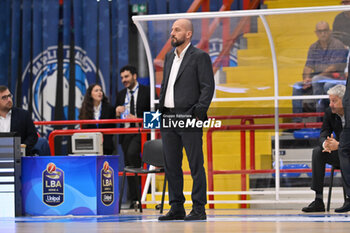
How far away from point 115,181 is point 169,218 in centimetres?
173

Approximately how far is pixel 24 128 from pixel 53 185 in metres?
0.88

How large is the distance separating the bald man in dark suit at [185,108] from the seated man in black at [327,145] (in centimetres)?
172

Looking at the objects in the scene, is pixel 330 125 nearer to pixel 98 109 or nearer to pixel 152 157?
pixel 152 157

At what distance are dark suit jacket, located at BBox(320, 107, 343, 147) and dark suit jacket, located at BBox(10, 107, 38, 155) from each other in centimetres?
308

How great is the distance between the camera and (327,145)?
6.92 metres

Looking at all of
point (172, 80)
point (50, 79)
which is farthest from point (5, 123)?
point (50, 79)

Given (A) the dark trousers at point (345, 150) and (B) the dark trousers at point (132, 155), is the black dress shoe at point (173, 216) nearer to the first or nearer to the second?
(A) the dark trousers at point (345, 150)

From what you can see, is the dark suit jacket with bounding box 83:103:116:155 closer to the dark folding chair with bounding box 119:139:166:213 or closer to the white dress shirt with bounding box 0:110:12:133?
the dark folding chair with bounding box 119:139:166:213

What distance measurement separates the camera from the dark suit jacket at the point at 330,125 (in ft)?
23.2

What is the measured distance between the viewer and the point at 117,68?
10805mm

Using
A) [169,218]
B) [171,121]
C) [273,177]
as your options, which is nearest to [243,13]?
[273,177]

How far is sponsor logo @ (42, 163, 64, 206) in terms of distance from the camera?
718cm

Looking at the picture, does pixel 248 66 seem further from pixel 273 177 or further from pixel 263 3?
pixel 263 3

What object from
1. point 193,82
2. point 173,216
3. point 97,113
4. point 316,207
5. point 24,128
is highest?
point 193,82
